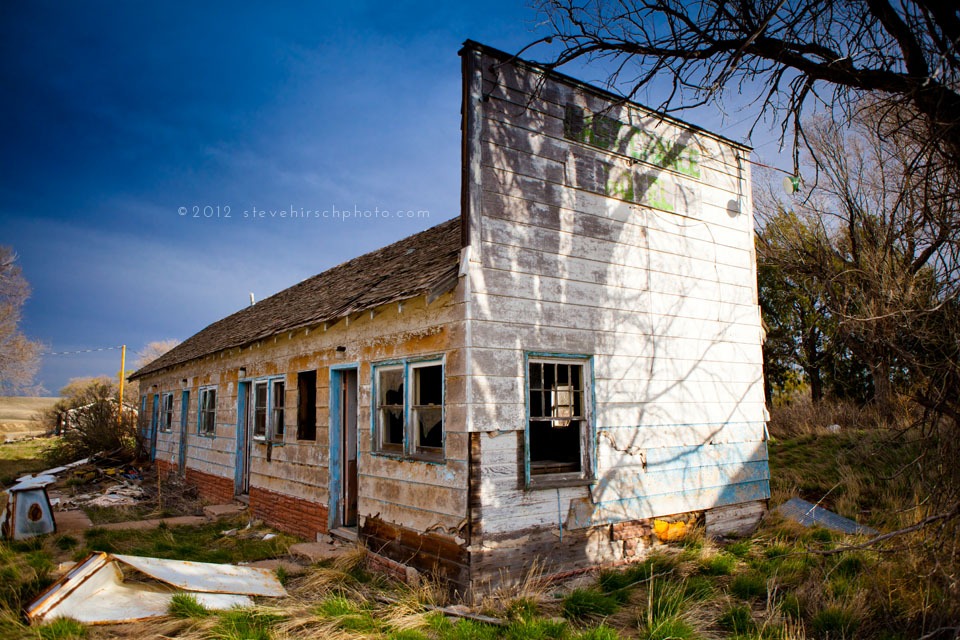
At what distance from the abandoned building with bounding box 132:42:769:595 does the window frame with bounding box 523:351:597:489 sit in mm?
22

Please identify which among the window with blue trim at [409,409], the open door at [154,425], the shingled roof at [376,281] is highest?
the shingled roof at [376,281]

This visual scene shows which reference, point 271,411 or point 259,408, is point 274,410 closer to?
point 271,411

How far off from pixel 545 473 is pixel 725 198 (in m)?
5.48

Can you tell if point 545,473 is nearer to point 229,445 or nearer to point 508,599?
point 508,599

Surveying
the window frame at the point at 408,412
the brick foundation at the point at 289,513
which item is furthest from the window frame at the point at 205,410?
the window frame at the point at 408,412

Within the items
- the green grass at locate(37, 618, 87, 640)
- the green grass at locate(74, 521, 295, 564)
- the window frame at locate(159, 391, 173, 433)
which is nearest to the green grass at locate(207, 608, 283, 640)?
the green grass at locate(37, 618, 87, 640)

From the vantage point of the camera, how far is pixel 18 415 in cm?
6788

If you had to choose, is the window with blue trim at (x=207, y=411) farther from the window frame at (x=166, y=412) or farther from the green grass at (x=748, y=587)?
the green grass at (x=748, y=587)

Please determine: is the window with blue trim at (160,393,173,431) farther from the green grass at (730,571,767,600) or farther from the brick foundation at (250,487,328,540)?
the green grass at (730,571,767,600)

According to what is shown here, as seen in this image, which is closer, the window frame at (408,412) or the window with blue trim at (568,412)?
the window frame at (408,412)

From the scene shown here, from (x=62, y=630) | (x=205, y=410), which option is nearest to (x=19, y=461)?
(x=205, y=410)

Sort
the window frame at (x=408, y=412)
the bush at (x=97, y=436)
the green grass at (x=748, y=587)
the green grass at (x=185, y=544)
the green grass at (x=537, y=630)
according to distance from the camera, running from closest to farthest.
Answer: the green grass at (x=537, y=630) → the green grass at (x=748, y=587) → the window frame at (x=408, y=412) → the green grass at (x=185, y=544) → the bush at (x=97, y=436)

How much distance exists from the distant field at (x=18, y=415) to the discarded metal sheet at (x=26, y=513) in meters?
33.5

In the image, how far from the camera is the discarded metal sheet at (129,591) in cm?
541
